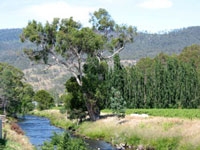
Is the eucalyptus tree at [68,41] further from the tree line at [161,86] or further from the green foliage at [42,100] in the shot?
the green foliage at [42,100]

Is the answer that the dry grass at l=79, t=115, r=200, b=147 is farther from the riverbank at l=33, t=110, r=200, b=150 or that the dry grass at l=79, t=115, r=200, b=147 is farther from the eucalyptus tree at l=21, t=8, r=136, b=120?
the eucalyptus tree at l=21, t=8, r=136, b=120

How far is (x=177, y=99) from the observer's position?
74500mm

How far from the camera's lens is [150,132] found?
35531 mm

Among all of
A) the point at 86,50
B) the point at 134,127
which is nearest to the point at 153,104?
the point at 86,50

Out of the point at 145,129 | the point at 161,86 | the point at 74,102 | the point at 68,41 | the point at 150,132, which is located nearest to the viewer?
the point at 150,132

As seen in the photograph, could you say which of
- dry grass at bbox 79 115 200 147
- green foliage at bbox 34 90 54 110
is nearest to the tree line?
dry grass at bbox 79 115 200 147

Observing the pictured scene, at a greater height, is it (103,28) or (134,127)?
(103,28)

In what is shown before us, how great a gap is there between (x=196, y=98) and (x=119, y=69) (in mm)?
16389

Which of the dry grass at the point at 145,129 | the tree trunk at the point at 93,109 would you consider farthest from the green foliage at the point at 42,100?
the dry grass at the point at 145,129

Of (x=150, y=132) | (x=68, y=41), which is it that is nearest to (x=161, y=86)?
(x=68, y=41)

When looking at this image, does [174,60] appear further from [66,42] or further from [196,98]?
[66,42]

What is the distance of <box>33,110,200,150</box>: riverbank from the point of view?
100 feet

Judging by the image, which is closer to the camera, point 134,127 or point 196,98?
point 134,127

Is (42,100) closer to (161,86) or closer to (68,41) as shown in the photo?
(161,86)
